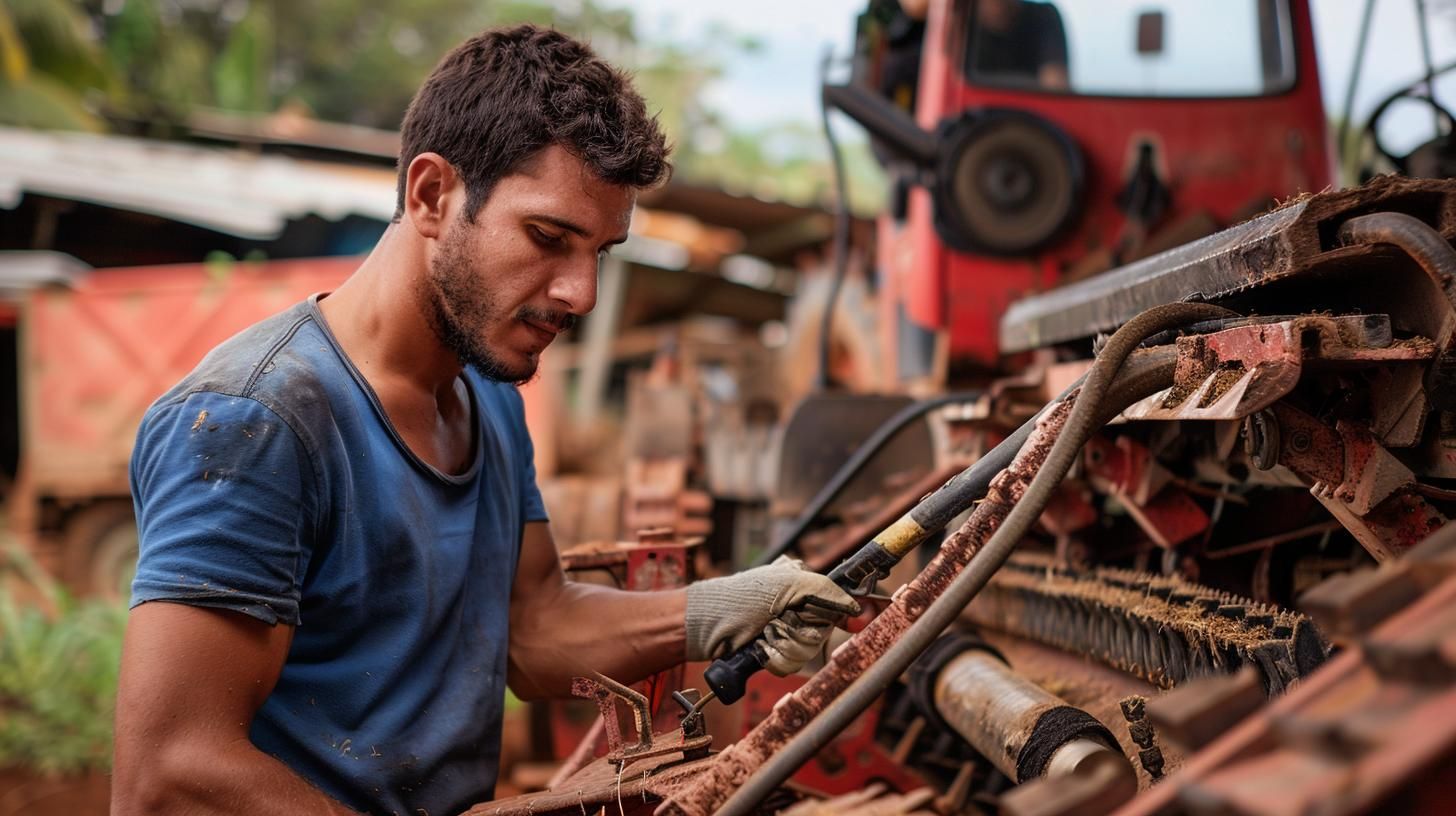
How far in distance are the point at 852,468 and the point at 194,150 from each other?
33.4ft

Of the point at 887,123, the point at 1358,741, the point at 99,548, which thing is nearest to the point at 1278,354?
the point at 1358,741

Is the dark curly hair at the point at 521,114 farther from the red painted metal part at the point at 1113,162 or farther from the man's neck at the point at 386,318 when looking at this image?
the red painted metal part at the point at 1113,162

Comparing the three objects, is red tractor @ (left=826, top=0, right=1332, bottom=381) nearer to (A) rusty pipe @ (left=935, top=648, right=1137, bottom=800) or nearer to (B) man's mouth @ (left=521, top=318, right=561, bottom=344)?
(A) rusty pipe @ (left=935, top=648, right=1137, bottom=800)

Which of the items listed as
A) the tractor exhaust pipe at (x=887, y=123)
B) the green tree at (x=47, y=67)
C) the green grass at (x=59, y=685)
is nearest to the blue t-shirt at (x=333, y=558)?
the tractor exhaust pipe at (x=887, y=123)

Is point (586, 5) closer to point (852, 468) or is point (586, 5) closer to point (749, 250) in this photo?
point (749, 250)

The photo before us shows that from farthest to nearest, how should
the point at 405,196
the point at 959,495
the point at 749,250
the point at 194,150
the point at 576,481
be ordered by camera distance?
the point at 194,150 < the point at 749,250 < the point at 576,481 < the point at 405,196 < the point at 959,495

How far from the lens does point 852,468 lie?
3.03m

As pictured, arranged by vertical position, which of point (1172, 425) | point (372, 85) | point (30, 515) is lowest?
point (30, 515)

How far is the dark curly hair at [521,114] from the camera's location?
1938mm

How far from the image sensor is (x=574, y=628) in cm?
231

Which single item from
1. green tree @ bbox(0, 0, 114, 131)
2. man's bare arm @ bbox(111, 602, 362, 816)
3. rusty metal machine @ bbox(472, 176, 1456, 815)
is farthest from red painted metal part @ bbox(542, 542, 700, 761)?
green tree @ bbox(0, 0, 114, 131)

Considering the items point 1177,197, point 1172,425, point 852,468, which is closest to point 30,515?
point 852,468

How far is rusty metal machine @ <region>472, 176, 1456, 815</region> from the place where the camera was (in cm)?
97

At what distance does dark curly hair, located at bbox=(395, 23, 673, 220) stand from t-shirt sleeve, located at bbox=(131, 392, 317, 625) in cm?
53
